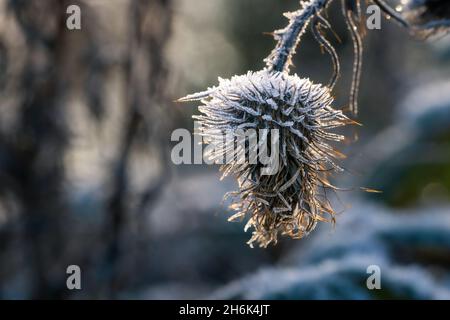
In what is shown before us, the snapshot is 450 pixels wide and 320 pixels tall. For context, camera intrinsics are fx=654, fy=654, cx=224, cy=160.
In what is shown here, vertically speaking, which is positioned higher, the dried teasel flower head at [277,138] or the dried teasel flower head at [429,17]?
the dried teasel flower head at [429,17]

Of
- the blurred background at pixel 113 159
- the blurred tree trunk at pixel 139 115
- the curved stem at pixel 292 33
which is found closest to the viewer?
the curved stem at pixel 292 33

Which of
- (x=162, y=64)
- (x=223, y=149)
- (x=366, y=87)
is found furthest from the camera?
(x=366, y=87)

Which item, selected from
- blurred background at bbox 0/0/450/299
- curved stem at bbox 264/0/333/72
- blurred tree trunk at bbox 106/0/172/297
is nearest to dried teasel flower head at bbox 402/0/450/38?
curved stem at bbox 264/0/333/72

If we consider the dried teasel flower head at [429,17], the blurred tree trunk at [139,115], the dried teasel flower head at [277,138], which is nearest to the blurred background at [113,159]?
the blurred tree trunk at [139,115]

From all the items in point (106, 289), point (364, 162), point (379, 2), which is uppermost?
point (379, 2)

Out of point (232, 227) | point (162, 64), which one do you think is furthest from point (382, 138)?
point (162, 64)

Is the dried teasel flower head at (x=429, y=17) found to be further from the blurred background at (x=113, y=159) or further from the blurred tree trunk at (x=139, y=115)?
the blurred tree trunk at (x=139, y=115)
